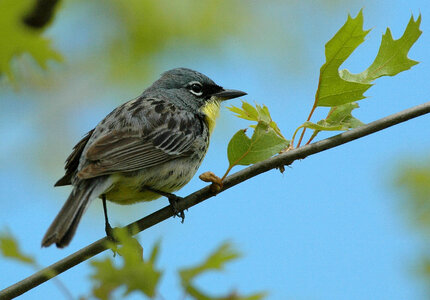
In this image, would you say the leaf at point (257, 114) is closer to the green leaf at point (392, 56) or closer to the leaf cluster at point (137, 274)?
the green leaf at point (392, 56)

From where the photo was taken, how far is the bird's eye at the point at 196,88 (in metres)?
6.53

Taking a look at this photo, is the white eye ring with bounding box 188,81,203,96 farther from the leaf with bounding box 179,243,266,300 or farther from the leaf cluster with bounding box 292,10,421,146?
the leaf with bounding box 179,243,266,300

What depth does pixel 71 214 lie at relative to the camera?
4020 mm

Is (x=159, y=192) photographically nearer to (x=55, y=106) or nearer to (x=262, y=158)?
(x=262, y=158)

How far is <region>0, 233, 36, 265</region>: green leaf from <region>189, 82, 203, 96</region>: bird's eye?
157 inches

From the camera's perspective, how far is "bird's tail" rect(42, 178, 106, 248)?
3611 millimetres

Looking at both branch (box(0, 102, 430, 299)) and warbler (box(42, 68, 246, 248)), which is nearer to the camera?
branch (box(0, 102, 430, 299))

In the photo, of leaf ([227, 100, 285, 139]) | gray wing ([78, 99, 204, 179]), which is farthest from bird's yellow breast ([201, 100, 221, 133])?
leaf ([227, 100, 285, 139])

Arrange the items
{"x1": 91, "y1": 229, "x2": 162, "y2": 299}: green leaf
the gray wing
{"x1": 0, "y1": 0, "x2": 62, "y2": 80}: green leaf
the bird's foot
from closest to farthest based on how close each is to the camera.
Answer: {"x1": 91, "y1": 229, "x2": 162, "y2": 299}: green leaf → {"x1": 0, "y1": 0, "x2": 62, "y2": 80}: green leaf → the bird's foot → the gray wing

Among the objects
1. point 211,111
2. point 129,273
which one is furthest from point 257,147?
point 211,111

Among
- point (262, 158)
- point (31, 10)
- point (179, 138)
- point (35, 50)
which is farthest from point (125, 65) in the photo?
point (35, 50)

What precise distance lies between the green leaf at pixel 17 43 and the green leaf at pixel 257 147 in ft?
4.32

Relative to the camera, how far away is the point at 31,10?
12.1 ft

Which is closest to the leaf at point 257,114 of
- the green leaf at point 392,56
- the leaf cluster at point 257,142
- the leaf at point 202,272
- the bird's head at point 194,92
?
the leaf cluster at point 257,142
